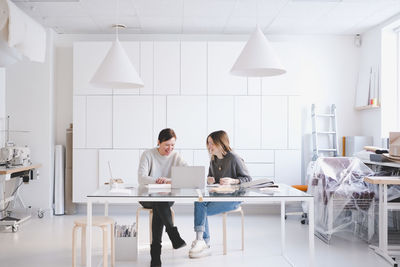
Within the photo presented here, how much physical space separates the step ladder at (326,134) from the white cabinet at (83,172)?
311cm

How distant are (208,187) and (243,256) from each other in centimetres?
90

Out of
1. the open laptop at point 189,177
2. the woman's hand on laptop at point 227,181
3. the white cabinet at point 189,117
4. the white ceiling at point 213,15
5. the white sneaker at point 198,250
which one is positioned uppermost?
the white ceiling at point 213,15

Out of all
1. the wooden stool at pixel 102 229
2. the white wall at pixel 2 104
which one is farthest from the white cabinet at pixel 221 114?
the white wall at pixel 2 104

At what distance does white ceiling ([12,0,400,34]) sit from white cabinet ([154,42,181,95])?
12.6 inches

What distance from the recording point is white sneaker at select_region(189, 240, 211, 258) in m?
3.61

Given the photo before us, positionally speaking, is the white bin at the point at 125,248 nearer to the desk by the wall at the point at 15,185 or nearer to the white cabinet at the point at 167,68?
the desk by the wall at the point at 15,185

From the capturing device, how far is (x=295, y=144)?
18.3 ft

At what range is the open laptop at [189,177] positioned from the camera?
3.20 meters

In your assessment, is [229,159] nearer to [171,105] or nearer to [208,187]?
[208,187]

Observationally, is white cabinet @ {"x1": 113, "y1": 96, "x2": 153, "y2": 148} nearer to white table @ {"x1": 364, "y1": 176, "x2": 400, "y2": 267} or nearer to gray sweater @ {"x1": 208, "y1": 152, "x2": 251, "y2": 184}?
gray sweater @ {"x1": 208, "y1": 152, "x2": 251, "y2": 184}

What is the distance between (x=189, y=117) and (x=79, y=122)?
4.99 ft

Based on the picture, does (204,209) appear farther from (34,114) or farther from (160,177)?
(34,114)

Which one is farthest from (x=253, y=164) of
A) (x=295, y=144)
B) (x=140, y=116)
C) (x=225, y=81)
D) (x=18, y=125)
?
(x=18, y=125)

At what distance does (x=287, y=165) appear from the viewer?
559 cm
